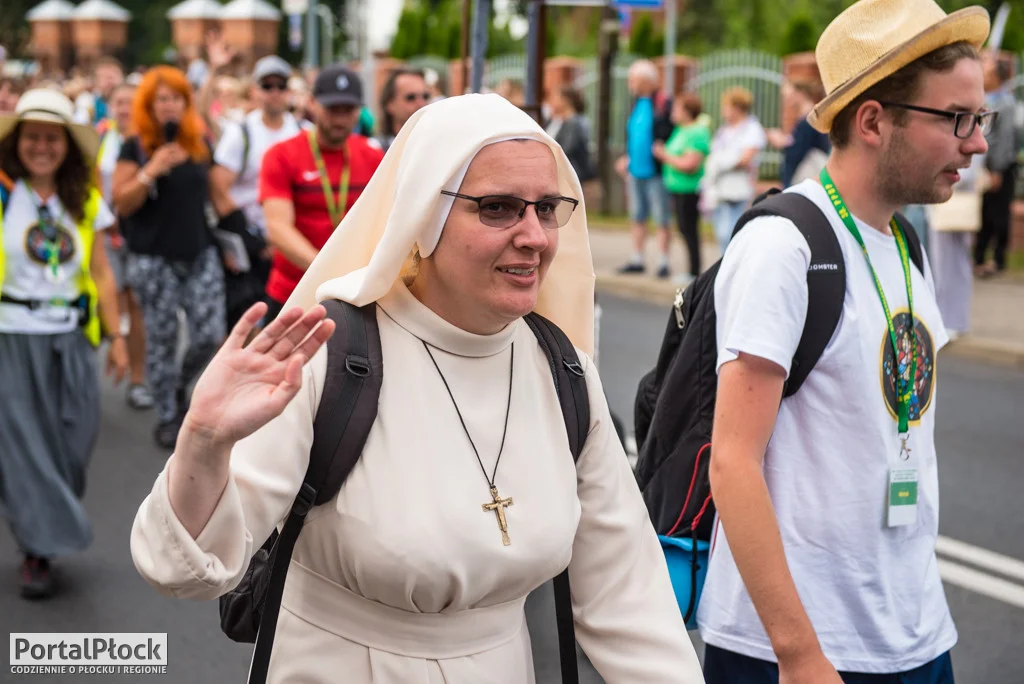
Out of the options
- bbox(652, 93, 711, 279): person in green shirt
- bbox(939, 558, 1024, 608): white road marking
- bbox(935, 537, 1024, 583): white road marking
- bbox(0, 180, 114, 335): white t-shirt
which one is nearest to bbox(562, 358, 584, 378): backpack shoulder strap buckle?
bbox(939, 558, 1024, 608): white road marking

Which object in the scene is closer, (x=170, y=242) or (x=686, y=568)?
(x=686, y=568)

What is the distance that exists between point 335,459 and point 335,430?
0.05 metres

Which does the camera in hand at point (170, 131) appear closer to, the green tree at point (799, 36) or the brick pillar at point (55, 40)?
the green tree at point (799, 36)

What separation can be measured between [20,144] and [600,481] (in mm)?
4329

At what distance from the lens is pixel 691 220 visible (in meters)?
15.1

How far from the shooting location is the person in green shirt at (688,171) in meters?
15.0

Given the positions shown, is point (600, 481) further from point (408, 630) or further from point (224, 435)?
point (224, 435)

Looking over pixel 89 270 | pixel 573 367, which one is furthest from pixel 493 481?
pixel 89 270

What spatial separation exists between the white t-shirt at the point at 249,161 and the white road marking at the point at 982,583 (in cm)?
467

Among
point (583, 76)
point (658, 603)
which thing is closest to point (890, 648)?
point (658, 603)

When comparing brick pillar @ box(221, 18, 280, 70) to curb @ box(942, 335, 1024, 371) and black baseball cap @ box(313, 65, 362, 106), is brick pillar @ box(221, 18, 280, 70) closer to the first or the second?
curb @ box(942, 335, 1024, 371)

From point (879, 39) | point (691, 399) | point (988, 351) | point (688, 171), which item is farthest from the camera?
point (688, 171)

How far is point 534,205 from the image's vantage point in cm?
241

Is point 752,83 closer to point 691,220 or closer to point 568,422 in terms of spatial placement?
point 691,220
